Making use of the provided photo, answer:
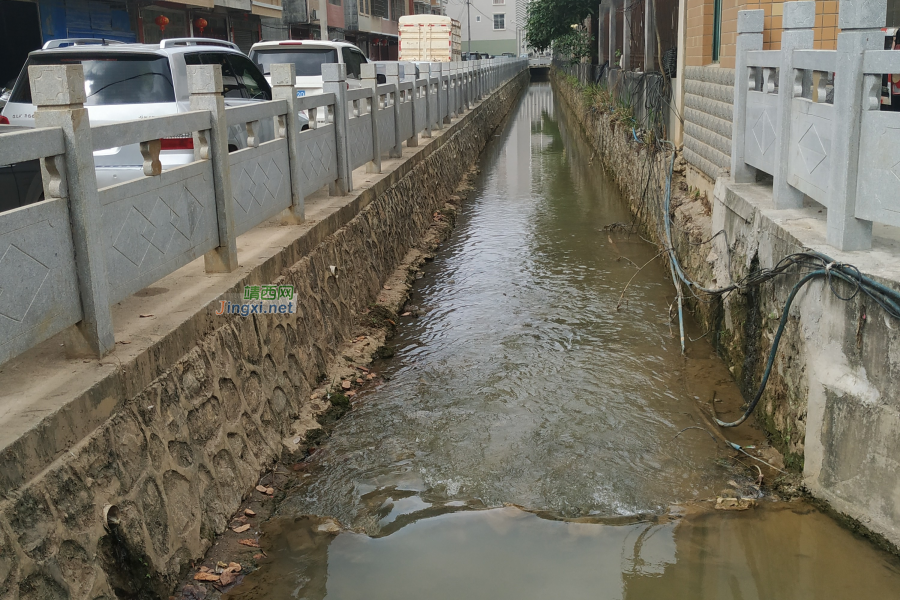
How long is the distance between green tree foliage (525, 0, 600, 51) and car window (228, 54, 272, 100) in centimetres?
2292

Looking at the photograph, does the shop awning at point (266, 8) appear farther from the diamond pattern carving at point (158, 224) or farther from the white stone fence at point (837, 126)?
the diamond pattern carving at point (158, 224)

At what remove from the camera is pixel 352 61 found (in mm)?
13789

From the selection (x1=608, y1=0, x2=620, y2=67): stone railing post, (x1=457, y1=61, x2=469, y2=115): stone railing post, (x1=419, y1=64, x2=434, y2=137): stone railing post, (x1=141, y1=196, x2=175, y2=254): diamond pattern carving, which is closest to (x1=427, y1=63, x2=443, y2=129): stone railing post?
(x1=419, y1=64, x2=434, y2=137): stone railing post

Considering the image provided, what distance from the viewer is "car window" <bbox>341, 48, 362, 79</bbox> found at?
44.2 feet

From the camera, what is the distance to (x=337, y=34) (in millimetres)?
37656

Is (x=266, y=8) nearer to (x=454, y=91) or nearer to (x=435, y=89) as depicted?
(x=454, y=91)

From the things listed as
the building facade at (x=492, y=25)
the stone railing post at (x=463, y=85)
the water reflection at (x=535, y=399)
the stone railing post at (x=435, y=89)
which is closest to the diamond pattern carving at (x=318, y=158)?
the water reflection at (x=535, y=399)

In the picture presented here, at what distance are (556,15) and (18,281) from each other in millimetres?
30551

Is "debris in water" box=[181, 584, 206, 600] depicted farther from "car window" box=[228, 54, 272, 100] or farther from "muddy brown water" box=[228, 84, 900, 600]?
"car window" box=[228, 54, 272, 100]

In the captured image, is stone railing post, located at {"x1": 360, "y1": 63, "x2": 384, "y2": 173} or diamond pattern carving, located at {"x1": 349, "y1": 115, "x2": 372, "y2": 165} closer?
diamond pattern carving, located at {"x1": 349, "y1": 115, "x2": 372, "y2": 165}

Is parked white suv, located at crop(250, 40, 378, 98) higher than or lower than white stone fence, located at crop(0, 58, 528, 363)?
higher

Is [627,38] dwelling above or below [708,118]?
above

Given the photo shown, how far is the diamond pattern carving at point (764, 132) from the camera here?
6.09 metres

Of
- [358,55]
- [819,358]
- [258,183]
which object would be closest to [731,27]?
[819,358]
